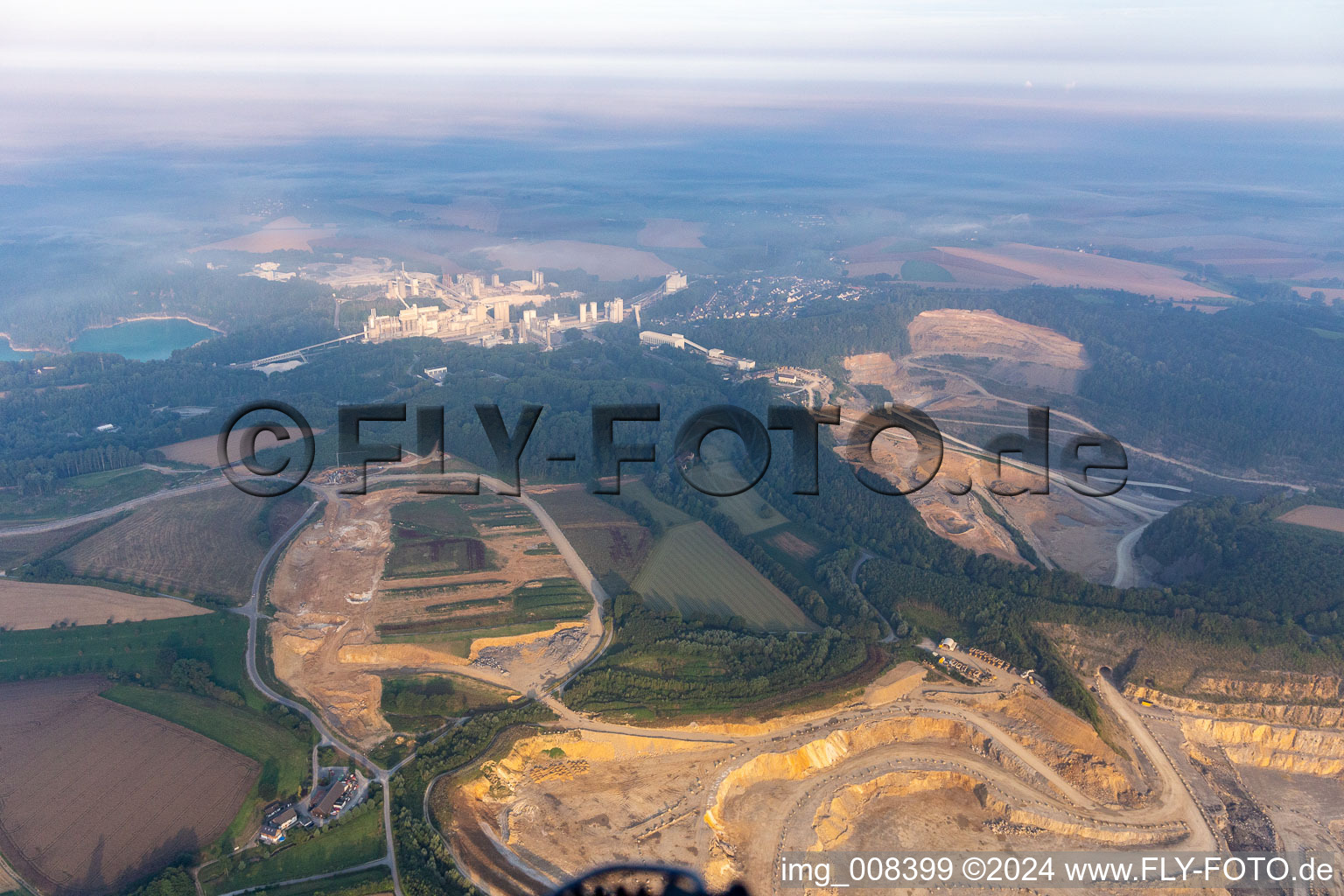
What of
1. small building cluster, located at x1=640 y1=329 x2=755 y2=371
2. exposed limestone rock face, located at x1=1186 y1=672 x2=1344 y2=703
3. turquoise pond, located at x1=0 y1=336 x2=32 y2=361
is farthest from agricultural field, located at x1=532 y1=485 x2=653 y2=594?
turquoise pond, located at x1=0 y1=336 x2=32 y2=361

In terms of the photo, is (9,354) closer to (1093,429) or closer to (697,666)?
(697,666)

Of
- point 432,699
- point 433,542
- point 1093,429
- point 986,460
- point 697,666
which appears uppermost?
point 1093,429

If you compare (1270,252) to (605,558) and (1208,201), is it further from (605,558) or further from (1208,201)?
(605,558)

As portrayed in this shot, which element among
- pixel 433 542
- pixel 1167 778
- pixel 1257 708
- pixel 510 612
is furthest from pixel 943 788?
pixel 433 542

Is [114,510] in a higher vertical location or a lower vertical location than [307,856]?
higher

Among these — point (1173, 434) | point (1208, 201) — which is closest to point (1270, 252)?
point (1208, 201)

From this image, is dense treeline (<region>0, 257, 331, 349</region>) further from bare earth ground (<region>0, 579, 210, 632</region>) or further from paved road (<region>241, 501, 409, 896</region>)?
bare earth ground (<region>0, 579, 210, 632</region>)

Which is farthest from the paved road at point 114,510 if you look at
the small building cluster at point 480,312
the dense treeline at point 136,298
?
the dense treeline at point 136,298
